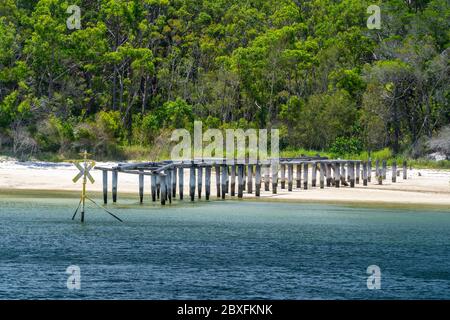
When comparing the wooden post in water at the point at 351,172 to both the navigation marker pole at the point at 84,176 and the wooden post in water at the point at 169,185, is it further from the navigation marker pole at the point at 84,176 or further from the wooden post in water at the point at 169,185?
the navigation marker pole at the point at 84,176

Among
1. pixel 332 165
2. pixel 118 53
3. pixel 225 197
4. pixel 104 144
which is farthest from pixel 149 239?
pixel 118 53

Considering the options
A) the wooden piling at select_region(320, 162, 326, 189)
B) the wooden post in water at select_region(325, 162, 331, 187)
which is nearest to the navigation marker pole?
the wooden piling at select_region(320, 162, 326, 189)

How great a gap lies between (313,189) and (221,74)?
982 inches

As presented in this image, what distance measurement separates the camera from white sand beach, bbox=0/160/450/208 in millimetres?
51312

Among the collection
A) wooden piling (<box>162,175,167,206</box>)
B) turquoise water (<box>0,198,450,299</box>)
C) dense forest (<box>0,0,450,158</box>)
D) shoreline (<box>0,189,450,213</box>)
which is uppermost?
dense forest (<box>0,0,450,158</box>)

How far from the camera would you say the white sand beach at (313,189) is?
51.3 metres

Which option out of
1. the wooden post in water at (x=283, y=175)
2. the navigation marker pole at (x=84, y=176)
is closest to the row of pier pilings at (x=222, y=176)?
the wooden post in water at (x=283, y=175)

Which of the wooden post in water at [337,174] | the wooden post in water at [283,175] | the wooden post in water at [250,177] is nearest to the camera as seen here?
the wooden post in water at [250,177]

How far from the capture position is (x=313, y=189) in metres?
56.1

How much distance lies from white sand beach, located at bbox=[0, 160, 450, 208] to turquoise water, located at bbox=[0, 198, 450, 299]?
3.82m

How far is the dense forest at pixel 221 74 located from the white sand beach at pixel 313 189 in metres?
5.56

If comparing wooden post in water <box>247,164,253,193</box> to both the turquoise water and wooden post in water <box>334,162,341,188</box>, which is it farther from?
wooden post in water <box>334,162,341,188</box>

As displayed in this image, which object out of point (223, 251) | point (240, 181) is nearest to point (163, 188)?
point (240, 181)
